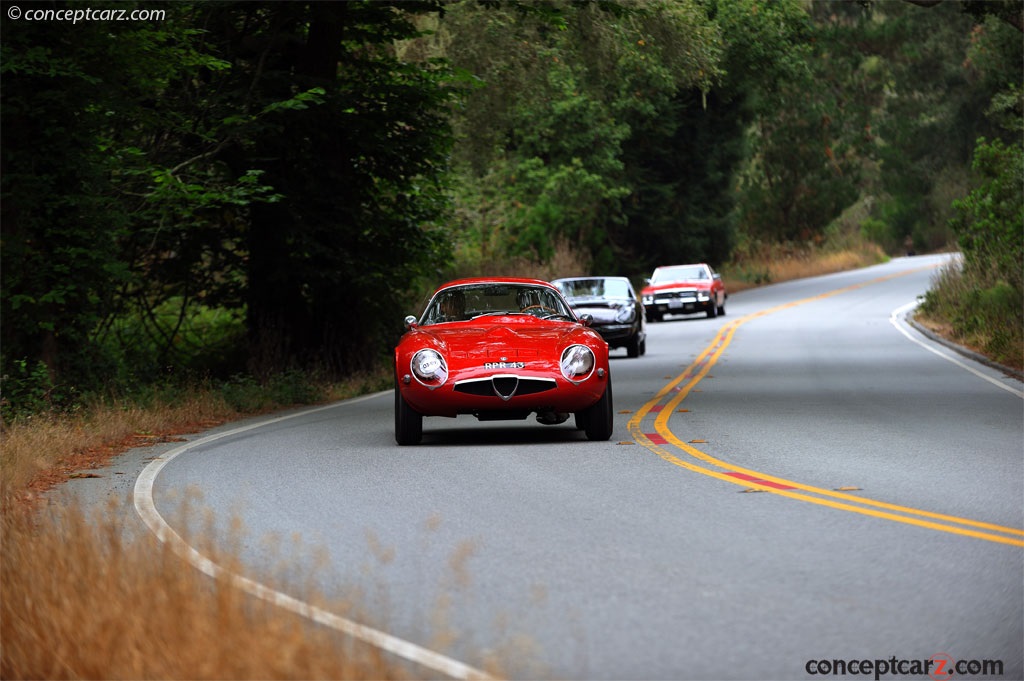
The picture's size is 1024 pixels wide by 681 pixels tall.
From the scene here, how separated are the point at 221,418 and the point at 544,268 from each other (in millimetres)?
28844

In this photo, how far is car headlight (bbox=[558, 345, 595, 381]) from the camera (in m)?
13.8

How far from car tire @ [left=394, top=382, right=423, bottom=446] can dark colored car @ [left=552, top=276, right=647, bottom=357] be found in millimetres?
14277

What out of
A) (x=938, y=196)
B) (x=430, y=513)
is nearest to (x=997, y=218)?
(x=430, y=513)

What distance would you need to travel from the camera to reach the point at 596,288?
30.8 metres

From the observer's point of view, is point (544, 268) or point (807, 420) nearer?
point (807, 420)

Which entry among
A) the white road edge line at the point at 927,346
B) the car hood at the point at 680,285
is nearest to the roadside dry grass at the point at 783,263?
the white road edge line at the point at 927,346

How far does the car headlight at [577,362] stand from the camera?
45.2ft

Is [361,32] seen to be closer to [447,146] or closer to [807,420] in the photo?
[447,146]

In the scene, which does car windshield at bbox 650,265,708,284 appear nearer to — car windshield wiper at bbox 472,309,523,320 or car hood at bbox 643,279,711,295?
car hood at bbox 643,279,711,295

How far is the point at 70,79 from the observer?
17.4 metres

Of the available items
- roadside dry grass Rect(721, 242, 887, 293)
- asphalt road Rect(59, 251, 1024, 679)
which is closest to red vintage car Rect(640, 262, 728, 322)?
roadside dry grass Rect(721, 242, 887, 293)

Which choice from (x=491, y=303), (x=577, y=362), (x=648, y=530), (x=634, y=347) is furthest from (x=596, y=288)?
(x=648, y=530)

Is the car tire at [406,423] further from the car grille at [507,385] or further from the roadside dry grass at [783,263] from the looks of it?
the roadside dry grass at [783,263]

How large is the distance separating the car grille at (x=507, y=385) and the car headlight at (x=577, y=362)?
7.4 inches
